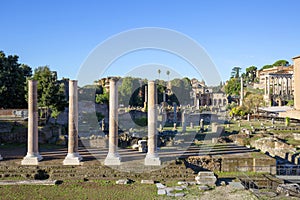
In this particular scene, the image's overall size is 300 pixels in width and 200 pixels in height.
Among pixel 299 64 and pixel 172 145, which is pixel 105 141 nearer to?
pixel 172 145

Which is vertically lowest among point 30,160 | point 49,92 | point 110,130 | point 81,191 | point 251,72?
point 81,191

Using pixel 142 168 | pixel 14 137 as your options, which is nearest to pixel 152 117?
pixel 142 168

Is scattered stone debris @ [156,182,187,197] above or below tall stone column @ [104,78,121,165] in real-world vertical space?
below

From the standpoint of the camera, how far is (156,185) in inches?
496

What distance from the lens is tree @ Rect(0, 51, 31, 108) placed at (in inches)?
1240

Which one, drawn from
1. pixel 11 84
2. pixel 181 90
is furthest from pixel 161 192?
pixel 181 90

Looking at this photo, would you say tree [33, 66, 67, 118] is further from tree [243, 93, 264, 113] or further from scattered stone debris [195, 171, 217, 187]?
tree [243, 93, 264, 113]

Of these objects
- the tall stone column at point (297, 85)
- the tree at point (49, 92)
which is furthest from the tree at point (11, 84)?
the tall stone column at point (297, 85)

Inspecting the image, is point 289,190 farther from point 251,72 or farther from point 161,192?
point 251,72

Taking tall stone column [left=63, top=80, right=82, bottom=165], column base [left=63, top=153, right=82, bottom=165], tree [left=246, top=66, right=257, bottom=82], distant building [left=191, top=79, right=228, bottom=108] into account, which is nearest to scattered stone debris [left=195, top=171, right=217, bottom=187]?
column base [left=63, top=153, right=82, bottom=165]

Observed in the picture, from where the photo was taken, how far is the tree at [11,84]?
103ft

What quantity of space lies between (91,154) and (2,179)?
16.2 ft

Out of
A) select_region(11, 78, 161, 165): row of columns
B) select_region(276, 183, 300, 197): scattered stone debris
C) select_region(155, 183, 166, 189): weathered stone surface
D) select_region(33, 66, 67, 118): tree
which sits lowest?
select_region(155, 183, 166, 189): weathered stone surface

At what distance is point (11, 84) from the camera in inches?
1271
